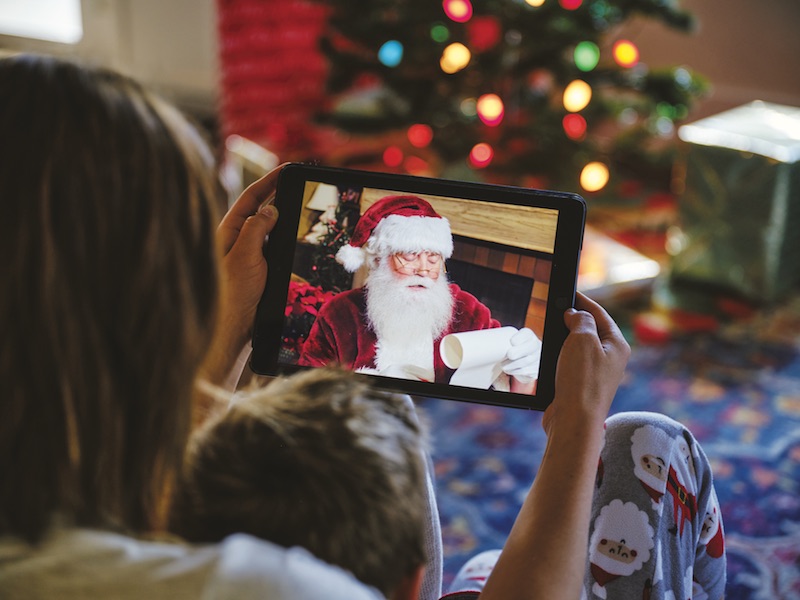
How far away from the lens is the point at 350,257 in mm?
725

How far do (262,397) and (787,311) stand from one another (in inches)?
74.6

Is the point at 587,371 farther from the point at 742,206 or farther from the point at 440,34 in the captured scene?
the point at 742,206

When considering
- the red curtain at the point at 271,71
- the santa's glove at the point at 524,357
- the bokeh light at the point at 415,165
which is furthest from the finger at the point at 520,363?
the red curtain at the point at 271,71

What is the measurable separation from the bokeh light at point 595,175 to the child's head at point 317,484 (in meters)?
1.58

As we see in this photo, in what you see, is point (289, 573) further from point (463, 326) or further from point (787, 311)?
point (787, 311)

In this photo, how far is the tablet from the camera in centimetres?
69

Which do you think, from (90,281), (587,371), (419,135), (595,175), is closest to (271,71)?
(419,135)

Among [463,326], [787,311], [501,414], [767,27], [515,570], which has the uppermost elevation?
[767,27]

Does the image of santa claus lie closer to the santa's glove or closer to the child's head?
the santa's glove

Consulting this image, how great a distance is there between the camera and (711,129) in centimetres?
197

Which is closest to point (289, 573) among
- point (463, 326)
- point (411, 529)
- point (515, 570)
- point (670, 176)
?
point (411, 529)

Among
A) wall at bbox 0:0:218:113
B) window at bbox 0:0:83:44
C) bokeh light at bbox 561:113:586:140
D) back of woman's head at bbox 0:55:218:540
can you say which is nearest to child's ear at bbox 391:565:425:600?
back of woman's head at bbox 0:55:218:540

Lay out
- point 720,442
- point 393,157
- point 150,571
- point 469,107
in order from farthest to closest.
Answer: point 393,157 < point 469,107 < point 720,442 < point 150,571

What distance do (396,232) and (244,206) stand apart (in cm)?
16
